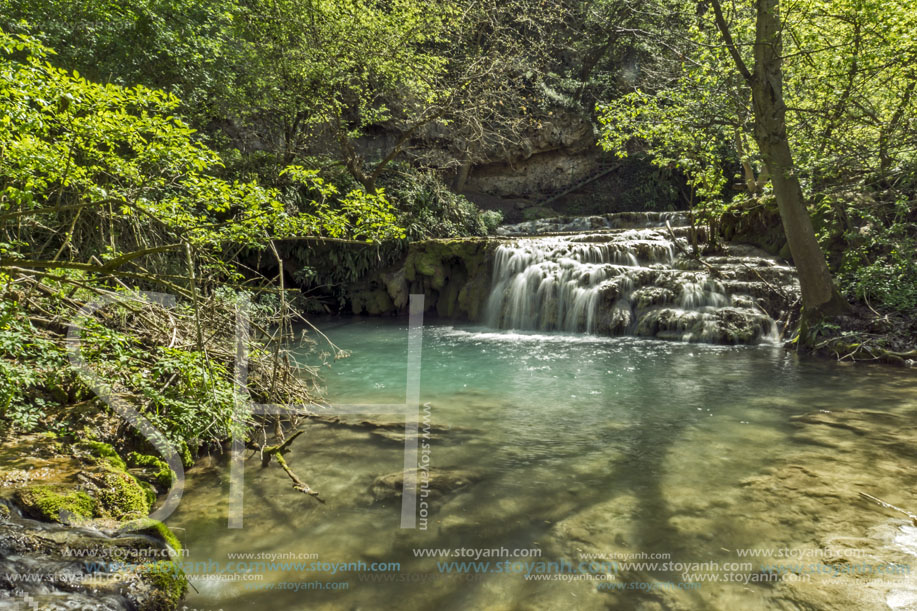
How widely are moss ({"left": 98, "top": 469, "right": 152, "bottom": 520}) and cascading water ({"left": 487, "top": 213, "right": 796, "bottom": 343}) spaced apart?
10264mm

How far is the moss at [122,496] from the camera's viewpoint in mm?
3040

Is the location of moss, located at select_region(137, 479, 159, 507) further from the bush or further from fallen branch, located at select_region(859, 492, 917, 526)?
the bush

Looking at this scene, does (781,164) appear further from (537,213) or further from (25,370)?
(537,213)

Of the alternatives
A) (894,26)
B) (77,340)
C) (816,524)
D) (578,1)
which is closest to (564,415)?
(816,524)

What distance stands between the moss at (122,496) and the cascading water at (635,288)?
404 inches

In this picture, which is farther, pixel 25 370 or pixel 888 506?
pixel 25 370

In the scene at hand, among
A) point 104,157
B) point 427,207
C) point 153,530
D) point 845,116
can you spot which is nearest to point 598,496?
point 153,530

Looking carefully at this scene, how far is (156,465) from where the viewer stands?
3834mm

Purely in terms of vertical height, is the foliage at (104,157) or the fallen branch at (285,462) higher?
the foliage at (104,157)

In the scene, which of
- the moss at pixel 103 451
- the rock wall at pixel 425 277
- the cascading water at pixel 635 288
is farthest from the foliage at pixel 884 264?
the moss at pixel 103 451

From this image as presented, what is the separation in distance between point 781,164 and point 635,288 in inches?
177

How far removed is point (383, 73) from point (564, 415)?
1202 centimetres

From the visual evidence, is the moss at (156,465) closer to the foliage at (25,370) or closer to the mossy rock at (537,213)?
the foliage at (25,370)

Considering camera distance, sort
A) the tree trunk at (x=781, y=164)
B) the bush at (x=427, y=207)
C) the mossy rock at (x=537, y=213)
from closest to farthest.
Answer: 1. the tree trunk at (x=781, y=164)
2. the bush at (x=427, y=207)
3. the mossy rock at (x=537, y=213)
